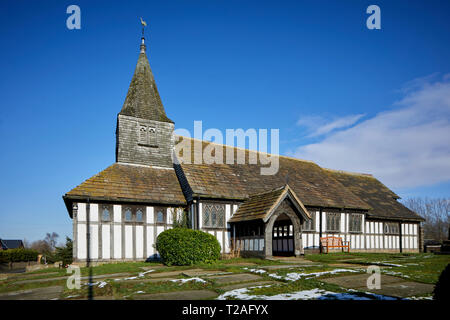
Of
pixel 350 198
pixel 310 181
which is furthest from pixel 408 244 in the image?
pixel 310 181

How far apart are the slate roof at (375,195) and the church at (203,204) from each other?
14 cm

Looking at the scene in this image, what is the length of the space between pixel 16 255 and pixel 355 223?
35008 mm

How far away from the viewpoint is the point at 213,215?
20.7 metres

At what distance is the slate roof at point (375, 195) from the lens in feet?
90.7

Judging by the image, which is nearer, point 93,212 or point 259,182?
point 93,212

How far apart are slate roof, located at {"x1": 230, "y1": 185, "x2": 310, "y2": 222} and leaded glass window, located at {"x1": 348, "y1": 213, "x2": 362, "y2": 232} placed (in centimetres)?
770

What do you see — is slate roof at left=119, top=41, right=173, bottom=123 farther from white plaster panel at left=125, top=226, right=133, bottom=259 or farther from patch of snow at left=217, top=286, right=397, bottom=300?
patch of snow at left=217, top=286, right=397, bottom=300

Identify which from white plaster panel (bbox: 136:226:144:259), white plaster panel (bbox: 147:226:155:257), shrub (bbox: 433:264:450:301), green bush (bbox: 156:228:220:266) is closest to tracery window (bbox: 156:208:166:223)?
white plaster panel (bbox: 147:226:155:257)

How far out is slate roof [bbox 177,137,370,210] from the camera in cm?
2136

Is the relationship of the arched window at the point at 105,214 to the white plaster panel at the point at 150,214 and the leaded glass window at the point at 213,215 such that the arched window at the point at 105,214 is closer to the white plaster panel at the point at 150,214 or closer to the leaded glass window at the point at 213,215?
the white plaster panel at the point at 150,214

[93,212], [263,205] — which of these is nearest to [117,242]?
[93,212]

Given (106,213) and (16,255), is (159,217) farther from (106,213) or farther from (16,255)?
(16,255)

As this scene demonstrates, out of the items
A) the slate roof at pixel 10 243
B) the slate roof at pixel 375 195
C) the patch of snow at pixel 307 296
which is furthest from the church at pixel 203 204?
the slate roof at pixel 10 243

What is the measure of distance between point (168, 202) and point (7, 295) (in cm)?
1140
